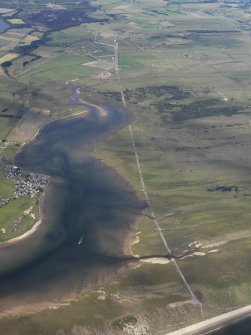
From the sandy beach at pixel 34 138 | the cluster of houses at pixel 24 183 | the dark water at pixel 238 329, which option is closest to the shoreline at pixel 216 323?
the dark water at pixel 238 329

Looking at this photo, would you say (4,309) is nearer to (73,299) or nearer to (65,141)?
(73,299)

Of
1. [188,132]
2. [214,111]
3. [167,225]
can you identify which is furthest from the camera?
[214,111]

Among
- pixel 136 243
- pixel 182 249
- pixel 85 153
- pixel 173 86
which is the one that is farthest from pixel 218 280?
A: pixel 173 86

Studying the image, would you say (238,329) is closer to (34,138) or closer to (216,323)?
(216,323)

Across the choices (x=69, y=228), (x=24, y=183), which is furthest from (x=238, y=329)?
(x=24, y=183)

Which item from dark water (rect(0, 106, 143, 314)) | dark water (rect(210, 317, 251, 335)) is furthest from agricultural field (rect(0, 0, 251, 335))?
dark water (rect(210, 317, 251, 335))

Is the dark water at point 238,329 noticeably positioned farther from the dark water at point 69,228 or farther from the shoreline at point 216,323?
the dark water at point 69,228
